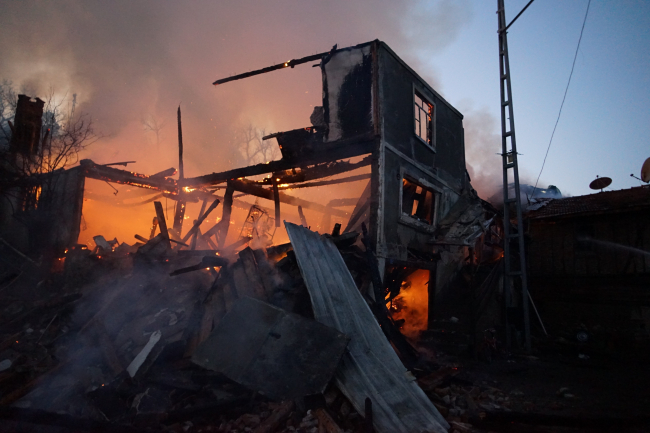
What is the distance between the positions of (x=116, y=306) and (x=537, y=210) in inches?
639

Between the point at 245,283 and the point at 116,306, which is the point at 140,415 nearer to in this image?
the point at 245,283

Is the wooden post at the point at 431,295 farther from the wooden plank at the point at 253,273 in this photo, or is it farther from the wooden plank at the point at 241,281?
the wooden plank at the point at 241,281

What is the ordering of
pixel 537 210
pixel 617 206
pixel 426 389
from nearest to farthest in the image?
1. pixel 426 389
2. pixel 617 206
3. pixel 537 210

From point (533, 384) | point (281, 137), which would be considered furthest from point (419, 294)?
point (281, 137)

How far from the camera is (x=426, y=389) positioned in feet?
18.4

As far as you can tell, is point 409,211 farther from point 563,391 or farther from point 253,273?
point 563,391

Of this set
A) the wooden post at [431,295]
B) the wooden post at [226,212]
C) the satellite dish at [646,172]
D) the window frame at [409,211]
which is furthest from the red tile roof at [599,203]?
the wooden post at [226,212]

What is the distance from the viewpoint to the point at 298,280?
7.31 m

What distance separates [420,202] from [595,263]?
7.63 m

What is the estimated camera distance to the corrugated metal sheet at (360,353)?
172 inches

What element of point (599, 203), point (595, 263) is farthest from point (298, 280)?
point (599, 203)

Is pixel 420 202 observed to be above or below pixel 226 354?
above

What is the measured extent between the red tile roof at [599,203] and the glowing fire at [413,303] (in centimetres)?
663

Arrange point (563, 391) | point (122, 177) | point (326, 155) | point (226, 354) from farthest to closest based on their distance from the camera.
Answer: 1. point (122, 177)
2. point (326, 155)
3. point (563, 391)
4. point (226, 354)
